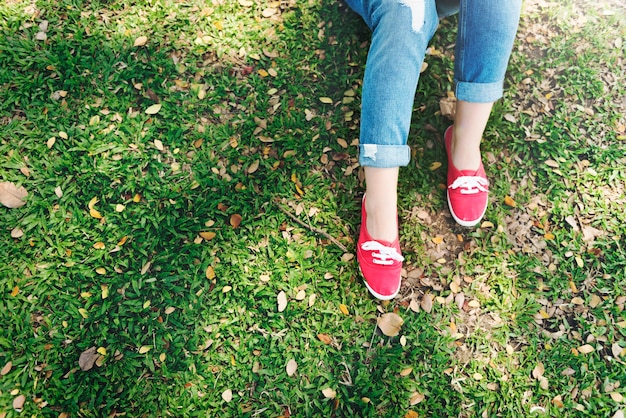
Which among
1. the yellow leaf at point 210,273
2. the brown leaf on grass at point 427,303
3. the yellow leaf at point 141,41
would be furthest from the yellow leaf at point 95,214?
the brown leaf on grass at point 427,303

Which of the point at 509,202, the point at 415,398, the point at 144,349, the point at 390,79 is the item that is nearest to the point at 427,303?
the point at 415,398

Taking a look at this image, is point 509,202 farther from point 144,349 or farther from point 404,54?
point 144,349

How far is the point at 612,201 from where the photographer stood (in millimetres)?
3121

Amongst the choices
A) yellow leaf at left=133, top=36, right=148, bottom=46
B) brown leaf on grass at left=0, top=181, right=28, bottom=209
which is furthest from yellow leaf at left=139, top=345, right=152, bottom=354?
yellow leaf at left=133, top=36, right=148, bottom=46

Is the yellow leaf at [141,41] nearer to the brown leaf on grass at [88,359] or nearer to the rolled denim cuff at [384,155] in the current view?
the rolled denim cuff at [384,155]

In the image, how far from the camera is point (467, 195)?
293 cm

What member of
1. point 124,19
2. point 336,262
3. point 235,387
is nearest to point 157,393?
point 235,387

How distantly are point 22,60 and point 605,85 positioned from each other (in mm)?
4082

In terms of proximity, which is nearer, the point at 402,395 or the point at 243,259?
the point at 402,395

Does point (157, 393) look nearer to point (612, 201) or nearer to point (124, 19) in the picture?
point (124, 19)

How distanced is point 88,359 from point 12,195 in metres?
1.15

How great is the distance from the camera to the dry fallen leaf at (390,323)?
111 inches

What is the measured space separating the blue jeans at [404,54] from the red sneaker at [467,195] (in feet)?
2.21

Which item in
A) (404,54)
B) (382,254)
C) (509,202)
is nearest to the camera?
(404,54)
